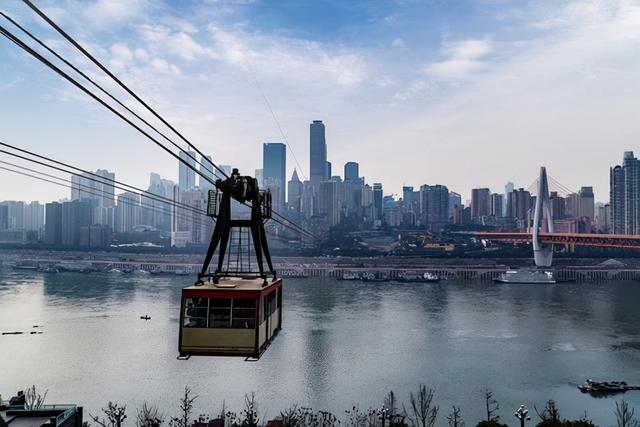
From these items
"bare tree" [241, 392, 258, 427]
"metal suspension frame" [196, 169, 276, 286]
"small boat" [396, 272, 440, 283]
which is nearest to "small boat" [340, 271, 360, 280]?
"small boat" [396, 272, 440, 283]

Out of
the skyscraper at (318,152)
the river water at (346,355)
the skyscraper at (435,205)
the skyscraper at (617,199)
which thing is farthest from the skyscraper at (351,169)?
the river water at (346,355)

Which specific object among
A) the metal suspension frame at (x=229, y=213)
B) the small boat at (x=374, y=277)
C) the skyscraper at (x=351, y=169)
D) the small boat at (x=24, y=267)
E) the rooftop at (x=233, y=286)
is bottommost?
the small boat at (x=374, y=277)

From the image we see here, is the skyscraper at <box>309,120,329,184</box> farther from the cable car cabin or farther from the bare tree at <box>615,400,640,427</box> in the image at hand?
the cable car cabin

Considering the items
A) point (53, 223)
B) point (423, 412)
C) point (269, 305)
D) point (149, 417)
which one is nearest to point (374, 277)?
point (423, 412)

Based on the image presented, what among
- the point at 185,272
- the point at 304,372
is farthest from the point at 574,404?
the point at 185,272

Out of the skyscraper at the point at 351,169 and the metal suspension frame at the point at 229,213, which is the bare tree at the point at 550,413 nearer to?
the metal suspension frame at the point at 229,213

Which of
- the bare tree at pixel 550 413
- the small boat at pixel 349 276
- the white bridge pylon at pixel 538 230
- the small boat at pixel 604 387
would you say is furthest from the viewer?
the white bridge pylon at pixel 538 230

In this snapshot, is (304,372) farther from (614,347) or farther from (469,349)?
(614,347)
